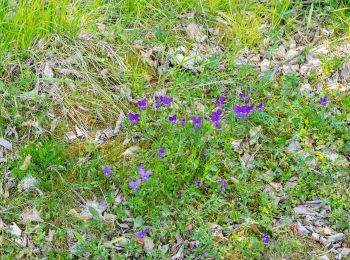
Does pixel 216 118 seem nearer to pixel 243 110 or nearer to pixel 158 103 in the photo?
pixel 243 110

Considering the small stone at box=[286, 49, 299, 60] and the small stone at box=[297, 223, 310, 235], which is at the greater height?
the small stone at box=[286, 49, 299, 60]

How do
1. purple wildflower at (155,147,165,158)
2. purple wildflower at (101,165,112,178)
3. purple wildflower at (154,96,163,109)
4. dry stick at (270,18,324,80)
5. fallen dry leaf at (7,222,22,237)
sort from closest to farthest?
1. fallen dry leaf at (7,222,22,237)
2. purple wildflower at (101,165,112,178)
3. purple wildflower at (155,147,165,158)
4. purple wildflower at (154,96,163,109)
5. dry stick at (270,18,324,80)

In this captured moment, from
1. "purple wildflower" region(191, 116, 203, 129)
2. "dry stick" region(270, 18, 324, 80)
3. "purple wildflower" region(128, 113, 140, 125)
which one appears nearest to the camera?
"purple wildflower" region(191, 116, 203, 129)

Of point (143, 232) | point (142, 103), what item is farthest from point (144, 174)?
point (142, 103)

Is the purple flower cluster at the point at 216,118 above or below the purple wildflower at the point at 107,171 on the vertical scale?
above

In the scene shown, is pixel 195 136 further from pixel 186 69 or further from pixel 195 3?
pixel 195 3

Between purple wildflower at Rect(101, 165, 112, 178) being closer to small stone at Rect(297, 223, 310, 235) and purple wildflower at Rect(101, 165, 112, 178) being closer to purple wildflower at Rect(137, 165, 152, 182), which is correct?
purple wildflower at Rect(137, 165, 152, 182)

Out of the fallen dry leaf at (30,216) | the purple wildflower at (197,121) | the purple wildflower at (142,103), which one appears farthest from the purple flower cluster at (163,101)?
the fallen dry leaf at (30,216)

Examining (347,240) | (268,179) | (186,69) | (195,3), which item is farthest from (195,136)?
(195,3)

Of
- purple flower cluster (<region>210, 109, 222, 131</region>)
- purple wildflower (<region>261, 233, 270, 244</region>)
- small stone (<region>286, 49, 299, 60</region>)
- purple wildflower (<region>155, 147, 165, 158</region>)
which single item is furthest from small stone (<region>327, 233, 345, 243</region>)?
small stone (<region>286, 49, 299, 60</region>)

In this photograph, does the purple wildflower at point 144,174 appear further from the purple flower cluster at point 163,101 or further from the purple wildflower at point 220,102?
the purple wildflower at point 220,102
